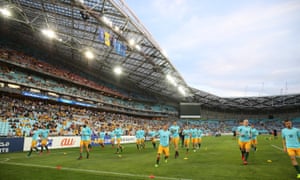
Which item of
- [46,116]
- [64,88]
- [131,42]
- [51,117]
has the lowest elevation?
[51,117]

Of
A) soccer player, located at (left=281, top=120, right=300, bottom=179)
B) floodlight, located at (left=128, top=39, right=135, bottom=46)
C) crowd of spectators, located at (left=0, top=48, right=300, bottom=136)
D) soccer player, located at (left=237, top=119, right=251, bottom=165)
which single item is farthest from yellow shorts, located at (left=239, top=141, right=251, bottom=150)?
floodlight, located at (left=128, top=39, right=135, bottom=46)

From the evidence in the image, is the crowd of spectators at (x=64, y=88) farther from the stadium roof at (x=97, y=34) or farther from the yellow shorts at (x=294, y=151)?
the yellow shorts at (x=294, y=151)

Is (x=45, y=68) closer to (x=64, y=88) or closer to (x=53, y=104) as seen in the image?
(x=64, y=88)

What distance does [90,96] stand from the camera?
45375 millimetres

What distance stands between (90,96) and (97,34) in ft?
Result: 69.0

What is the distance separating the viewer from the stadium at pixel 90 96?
10.9m

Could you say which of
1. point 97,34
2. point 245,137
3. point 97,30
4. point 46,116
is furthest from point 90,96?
point 245,137

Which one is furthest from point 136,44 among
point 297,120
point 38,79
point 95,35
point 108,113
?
point 297,120

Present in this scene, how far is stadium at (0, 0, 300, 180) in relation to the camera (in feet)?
35.8

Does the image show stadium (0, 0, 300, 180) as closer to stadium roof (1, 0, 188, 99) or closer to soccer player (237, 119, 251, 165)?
stadium roof (1, 0, 188, 99)

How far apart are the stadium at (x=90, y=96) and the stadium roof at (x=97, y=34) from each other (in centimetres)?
15

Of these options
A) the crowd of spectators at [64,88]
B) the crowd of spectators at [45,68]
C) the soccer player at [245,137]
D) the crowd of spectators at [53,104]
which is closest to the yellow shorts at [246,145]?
the soccer player at [245,137]

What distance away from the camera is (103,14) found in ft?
72.7

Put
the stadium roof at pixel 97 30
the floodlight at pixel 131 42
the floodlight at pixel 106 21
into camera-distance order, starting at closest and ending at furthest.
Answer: the stadium roof at pixel 97 30, the floodlight at pixel 106 21, the floodlight at pixel 131 42
